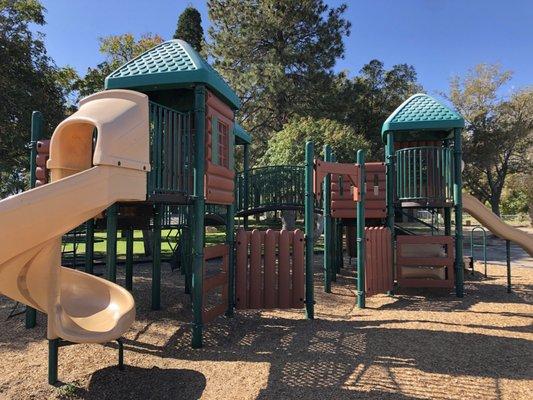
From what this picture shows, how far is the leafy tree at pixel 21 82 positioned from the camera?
40.4 feet

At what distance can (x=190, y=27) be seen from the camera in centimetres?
2970

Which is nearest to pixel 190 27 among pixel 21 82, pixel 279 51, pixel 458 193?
pixel 279 51

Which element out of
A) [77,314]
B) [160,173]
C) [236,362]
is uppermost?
[160,173]

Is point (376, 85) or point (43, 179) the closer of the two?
point (43, 179)

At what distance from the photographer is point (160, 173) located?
4.89 metres

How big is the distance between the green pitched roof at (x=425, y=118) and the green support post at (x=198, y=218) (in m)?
5.24

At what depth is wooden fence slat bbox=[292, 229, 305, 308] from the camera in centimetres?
627

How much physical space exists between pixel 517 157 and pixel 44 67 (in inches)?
1150

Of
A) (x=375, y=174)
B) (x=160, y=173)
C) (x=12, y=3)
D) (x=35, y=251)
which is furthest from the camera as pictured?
(x=12, y=3)

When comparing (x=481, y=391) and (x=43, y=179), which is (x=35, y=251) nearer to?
(x=43, y=179)

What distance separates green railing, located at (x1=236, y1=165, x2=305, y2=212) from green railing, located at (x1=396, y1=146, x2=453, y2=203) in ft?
8.55

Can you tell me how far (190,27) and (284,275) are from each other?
27568 mm

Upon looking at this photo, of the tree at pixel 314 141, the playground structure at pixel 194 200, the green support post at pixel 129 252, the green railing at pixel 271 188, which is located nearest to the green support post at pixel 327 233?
the playground structure at pixel 194 200

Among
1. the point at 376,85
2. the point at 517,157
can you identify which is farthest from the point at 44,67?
the point at 517,157
